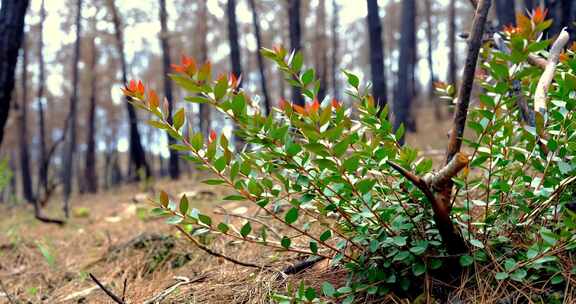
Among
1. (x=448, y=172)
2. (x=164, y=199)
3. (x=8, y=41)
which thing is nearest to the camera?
(x=448, y=172)

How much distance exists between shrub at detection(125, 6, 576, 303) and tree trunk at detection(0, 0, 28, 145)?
2.45m

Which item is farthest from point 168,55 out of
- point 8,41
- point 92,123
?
point 8,41

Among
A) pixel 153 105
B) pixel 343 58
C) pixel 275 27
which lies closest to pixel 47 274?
pixel 153 105

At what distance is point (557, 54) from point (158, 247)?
2387 millimetres

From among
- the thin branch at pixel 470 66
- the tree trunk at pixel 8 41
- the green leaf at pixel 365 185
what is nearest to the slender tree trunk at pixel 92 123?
the tree trunk at pixel 8 41

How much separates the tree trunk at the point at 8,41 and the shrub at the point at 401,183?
2.45 meters

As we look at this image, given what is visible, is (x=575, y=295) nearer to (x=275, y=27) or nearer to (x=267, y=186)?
(x=267, y=186)

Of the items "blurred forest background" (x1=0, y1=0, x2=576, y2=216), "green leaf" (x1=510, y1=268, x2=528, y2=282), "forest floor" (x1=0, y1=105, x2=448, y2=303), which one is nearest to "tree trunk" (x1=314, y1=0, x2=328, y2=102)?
"blurred forest background" (x1=0, y1=0, x2=576, y2=216)

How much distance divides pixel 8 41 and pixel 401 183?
3103mm

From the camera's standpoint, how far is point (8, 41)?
3.13m

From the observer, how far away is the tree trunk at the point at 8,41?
10.2 ft

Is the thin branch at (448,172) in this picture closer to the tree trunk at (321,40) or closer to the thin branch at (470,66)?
the thin branch at (470,66)

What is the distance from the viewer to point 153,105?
1.28m

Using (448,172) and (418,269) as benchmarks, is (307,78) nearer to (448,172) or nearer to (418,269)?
(448,172)
